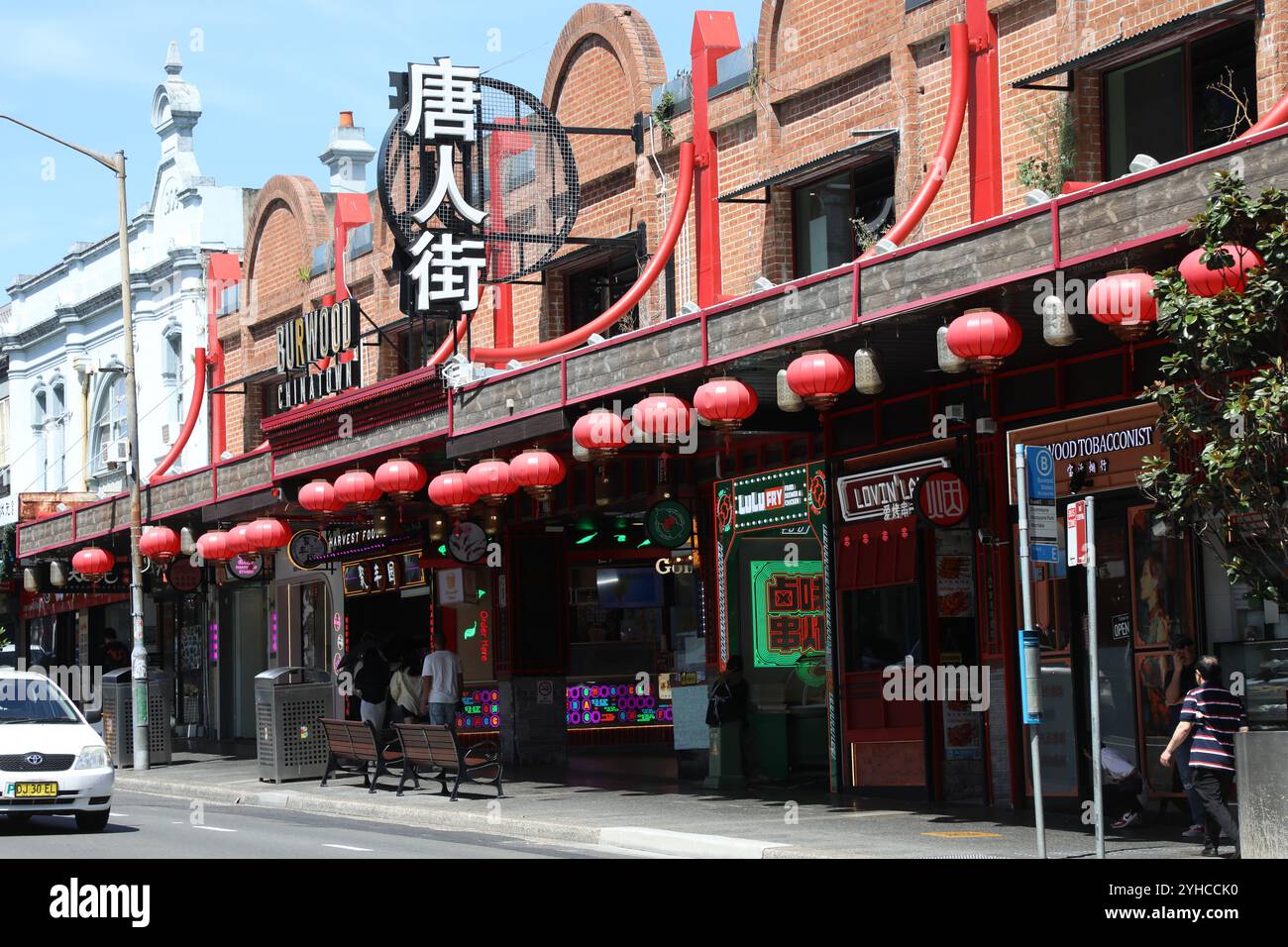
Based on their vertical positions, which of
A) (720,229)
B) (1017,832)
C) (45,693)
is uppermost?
(720,229)

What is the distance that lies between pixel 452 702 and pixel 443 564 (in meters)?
5.28

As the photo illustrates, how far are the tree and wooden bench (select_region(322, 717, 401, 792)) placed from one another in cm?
1159

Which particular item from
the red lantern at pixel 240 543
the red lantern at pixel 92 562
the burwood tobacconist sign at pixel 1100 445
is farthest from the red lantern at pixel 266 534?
the burwood tobacconist sign at pixel 1100 445

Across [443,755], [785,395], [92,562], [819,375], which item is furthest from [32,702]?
[92,562]

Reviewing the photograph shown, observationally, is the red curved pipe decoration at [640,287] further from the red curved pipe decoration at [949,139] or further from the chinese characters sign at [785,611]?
the red curved pipe decoration at [949,139]

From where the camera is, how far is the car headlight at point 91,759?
17859 mm

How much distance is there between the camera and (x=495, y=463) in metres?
22.1

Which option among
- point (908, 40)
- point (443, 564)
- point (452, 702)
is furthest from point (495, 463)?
point (443, 564)

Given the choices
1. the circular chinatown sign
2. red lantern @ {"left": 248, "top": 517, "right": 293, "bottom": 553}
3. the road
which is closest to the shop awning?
the circular chinatown sign

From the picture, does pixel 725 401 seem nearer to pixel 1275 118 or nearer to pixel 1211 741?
pixel 1275 118

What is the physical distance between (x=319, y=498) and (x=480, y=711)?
5.72 m

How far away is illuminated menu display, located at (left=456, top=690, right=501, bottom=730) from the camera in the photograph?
29688 millimetres
